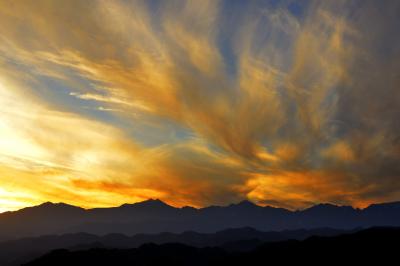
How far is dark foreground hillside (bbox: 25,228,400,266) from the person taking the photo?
93.2 metres

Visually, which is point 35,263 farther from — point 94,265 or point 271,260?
point 271,260

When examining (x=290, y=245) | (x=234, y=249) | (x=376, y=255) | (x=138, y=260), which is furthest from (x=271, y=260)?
(x=234, y=249)

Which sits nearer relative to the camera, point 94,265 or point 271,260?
point 271,260

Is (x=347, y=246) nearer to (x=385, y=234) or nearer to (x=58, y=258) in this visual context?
(x=385, y=234)

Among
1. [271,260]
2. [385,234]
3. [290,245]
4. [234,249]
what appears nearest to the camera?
[385,234]

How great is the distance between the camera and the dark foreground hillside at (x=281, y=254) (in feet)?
306

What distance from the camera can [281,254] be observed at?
10944 centimetres

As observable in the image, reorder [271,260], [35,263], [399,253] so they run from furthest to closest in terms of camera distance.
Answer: [35,263]
[271,260]
[399,253]

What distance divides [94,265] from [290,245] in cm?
6219

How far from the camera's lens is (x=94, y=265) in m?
129

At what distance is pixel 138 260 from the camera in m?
138

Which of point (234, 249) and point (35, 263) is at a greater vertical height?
point (234, 249)

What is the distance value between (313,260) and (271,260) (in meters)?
11.8

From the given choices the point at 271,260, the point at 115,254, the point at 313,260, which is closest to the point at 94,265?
the point at 115,254
